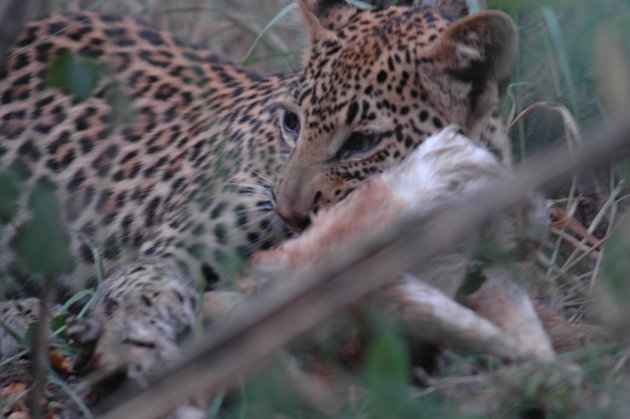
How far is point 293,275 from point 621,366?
854 mm

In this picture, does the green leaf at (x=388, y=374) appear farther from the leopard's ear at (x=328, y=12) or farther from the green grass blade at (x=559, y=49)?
the leopard's ear at (x=328, y=12)

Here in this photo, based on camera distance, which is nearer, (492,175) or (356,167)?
(492,175)

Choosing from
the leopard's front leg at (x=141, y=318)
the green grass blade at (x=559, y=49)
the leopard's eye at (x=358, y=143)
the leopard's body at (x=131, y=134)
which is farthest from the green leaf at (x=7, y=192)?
the green grass blade at (x=559, y=49)

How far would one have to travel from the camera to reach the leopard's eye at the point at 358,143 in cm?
331

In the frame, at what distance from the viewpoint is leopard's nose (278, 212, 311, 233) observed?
126 inches

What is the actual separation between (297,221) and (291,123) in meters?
0.56

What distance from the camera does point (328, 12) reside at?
3936 millimetres

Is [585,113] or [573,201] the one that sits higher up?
[585,113]

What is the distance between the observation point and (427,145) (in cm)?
269

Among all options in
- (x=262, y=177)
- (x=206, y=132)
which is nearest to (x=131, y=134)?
(x=206, y=132)

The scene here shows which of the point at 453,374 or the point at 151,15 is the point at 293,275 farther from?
the point at 151,15

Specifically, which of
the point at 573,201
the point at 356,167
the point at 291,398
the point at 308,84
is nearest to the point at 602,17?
the point at 291,398

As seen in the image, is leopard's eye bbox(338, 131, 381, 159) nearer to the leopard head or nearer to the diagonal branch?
the leopard head

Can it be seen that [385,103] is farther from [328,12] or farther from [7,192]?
[7,192]
